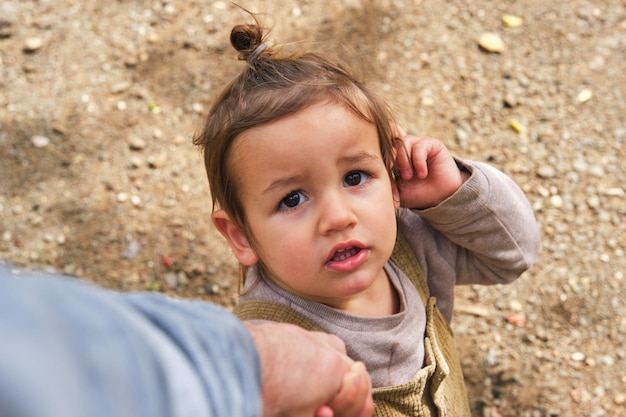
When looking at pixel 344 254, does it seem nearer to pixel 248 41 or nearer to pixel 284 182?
pixel 284 182

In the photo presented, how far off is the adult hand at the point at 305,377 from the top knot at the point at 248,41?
742 mm

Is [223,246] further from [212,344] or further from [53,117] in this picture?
[212,344]

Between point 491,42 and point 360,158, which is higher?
point 360,158

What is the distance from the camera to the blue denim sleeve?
0.52m

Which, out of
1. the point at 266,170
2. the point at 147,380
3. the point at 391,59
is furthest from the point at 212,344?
the point at 391,59

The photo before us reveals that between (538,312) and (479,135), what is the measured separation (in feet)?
2.69

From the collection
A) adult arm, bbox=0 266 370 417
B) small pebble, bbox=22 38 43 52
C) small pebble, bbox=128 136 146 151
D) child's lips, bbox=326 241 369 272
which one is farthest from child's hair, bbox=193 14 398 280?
small pebble, bbox=22 38 43 52

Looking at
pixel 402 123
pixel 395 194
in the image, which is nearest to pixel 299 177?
pixel 395 194

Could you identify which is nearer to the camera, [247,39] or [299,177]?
[299,177]

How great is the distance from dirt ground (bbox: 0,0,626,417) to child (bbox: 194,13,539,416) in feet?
2.57

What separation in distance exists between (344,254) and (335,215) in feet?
0.32

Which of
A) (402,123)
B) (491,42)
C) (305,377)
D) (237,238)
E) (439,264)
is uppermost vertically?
(305,377)

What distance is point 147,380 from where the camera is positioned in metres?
0.61

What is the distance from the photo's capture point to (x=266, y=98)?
4.35 feet
